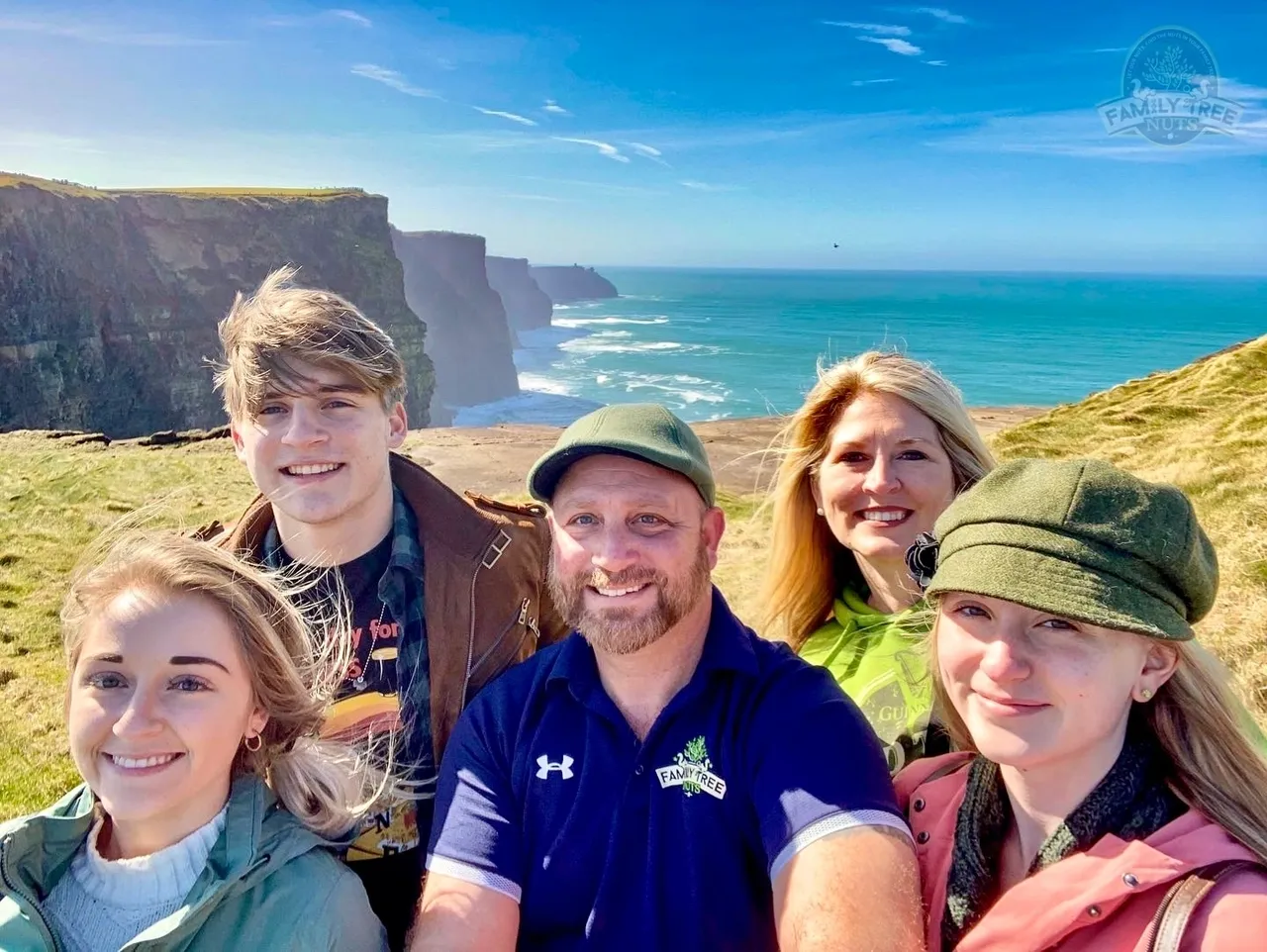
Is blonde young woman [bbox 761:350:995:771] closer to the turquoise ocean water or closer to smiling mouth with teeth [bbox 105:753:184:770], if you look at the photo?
smiling mouth with teeth [bbox 105:753:184:770]

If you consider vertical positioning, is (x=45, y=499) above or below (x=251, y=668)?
below

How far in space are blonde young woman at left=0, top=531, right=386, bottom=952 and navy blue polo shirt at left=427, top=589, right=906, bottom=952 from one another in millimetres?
484

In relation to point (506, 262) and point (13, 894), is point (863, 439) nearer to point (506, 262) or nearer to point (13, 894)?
point (13, 894)

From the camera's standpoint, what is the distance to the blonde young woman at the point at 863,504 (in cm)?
402

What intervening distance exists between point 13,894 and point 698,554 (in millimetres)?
2401

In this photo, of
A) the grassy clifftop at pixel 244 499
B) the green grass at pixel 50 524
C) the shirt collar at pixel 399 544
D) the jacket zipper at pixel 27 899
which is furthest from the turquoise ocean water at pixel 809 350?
the jacket zipper at pixel 27 899

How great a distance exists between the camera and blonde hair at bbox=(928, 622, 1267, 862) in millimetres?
2230

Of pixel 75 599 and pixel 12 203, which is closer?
pixel 75 599

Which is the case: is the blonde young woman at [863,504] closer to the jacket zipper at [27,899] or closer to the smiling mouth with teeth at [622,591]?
the smiling mouth with teeth at [622,591]

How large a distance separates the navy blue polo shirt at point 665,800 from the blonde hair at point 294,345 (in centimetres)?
166

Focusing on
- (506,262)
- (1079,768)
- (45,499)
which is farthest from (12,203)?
(506,262)

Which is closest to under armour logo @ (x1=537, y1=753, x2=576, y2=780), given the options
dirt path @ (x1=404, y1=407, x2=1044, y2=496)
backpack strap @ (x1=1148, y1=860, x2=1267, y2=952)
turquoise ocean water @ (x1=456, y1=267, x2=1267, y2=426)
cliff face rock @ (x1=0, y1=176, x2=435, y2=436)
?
backpack strap @ (x1=1148, y1=860, x2=1267, y2=952)

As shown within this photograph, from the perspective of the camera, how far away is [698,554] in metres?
3.15

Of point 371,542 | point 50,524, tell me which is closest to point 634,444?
point 371,542
